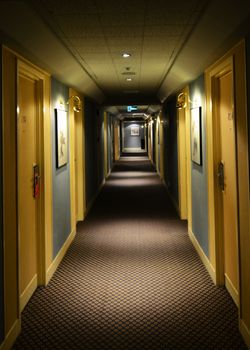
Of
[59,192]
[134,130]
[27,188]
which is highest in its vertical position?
[134,130]

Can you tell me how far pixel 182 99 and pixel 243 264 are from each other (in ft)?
12.5

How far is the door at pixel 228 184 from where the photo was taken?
377cm

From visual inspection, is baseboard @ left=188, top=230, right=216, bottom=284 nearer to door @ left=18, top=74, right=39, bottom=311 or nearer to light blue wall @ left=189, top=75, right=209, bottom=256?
light blue wall @ left=189, top=75, right=209, bottom=256

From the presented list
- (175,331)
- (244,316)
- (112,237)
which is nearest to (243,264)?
(244,316)

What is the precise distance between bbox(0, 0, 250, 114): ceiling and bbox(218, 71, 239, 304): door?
1.28ft

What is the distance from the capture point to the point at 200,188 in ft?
17.1

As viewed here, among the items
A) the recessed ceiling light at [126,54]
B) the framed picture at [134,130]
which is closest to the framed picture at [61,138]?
the recessed ceiling light at [126,54]

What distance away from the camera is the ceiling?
268 centimetres

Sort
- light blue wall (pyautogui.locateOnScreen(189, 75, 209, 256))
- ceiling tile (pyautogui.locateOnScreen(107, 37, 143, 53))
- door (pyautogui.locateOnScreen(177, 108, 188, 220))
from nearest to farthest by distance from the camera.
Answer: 1. ceiling tile (pyautogui.locateOnScreen(107, 37, 143, 53))
2. light blue wall (pyautogui.locateOnScreen(189, 75, 209, 256))
3. door (pyautogui.locateOnScreen(177, 108, 188, 220))

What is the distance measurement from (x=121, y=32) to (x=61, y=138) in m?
2.00

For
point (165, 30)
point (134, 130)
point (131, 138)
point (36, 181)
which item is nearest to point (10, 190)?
point (36, 181)

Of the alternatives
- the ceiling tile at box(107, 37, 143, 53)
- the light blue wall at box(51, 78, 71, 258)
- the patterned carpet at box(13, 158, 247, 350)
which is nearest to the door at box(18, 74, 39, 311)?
the patterned carpet at box(13, 158, 247, 350)

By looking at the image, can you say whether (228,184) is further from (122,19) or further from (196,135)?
(122,19)

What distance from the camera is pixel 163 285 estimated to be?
432 centimetres
